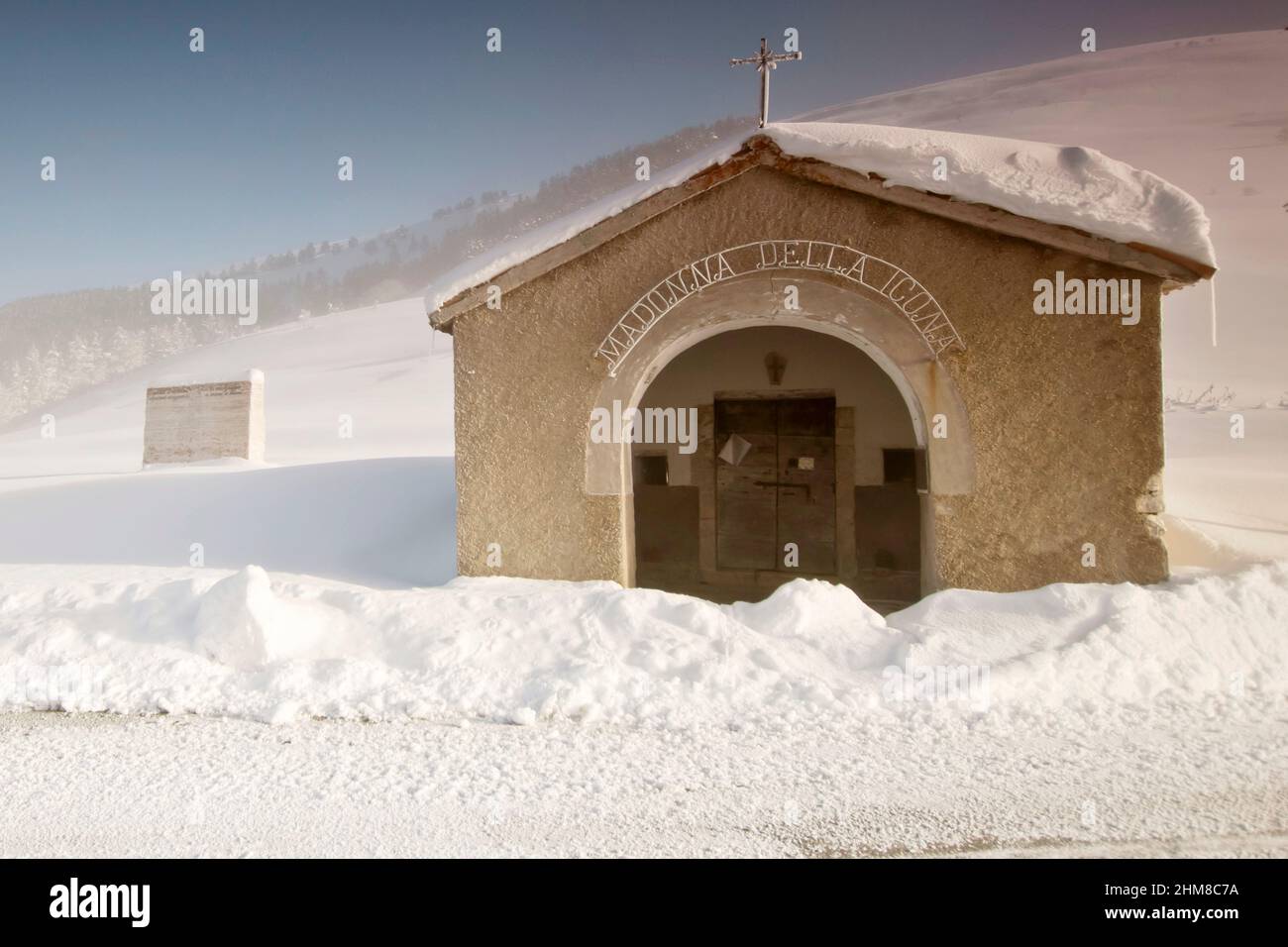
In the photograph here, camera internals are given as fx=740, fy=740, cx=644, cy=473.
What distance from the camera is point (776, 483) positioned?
8.68 m

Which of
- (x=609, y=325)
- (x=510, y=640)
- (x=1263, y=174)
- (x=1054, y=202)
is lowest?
(x=510, y=640)

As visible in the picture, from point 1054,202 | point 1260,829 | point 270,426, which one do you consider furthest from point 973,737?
point 270,426

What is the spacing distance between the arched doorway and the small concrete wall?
852 cm

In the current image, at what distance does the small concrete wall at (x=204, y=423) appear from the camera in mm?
13484

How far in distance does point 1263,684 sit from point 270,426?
2875 centimetres

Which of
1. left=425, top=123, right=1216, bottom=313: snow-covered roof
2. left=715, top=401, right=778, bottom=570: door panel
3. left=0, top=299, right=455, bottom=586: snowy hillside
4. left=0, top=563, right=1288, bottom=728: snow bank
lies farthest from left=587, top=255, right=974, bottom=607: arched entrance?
left=0, top=563, right=1288, bottom=728: snow bank

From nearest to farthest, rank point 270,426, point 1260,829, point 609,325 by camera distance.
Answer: point 1260,829 < point 609,325 < point 270,426

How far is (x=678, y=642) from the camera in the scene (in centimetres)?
466

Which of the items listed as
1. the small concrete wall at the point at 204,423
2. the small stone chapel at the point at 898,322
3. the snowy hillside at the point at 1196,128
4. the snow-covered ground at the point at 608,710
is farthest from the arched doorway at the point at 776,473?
the snowy hillside at the point at 1196,128

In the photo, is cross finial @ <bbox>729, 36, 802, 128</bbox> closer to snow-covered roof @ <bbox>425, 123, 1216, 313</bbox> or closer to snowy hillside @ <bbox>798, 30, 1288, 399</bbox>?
snow-covered roof @ <bbox>425, 123, 1216, 313</bbox>

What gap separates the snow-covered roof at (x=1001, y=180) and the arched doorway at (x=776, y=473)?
9.39 ft

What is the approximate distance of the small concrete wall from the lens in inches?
531

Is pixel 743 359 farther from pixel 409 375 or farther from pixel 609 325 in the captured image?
pixel 409 375

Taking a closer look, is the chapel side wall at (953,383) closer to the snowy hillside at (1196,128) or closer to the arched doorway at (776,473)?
the arched doorway at (776,473)
